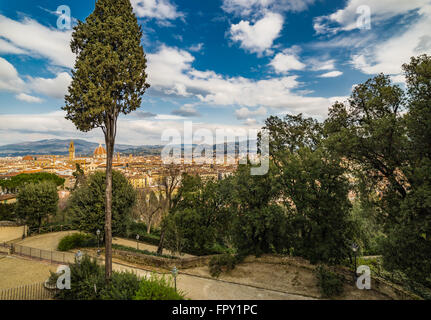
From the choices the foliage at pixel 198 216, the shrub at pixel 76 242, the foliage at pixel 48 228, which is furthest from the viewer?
the foliage at pixel 48 228

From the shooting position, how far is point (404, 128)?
8828 millimetres

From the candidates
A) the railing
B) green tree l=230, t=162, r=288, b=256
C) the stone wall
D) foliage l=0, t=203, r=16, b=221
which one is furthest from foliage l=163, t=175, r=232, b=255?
foliage l=0, t=203, r=16, b=221

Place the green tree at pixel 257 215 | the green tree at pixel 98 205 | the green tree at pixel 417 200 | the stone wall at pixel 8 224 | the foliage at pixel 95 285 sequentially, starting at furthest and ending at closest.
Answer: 1. the stone wall at pixel 8 224
2. the green tree at pixel 98 205
3. the green tree at pixel 257 215
4. the green tree at pixel 417 200
5. the foliage at pixel 95 285

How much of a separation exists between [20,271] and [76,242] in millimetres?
5120

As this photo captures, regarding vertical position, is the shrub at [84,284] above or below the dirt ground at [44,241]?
above

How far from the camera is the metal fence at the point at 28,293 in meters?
8.46

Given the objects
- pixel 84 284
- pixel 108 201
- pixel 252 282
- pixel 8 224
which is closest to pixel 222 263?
pixel 252 282

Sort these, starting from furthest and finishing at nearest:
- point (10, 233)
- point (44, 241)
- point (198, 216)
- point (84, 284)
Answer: point (10, 233) → point (44, 241) → point (198, 216) → point (84, 284)

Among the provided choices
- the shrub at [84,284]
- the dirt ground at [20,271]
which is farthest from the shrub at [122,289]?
the dirt ground at [20,271]

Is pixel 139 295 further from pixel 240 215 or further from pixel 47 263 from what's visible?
pixel 47 263

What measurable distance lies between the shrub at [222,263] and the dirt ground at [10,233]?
22249mm

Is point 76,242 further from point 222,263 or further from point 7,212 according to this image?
point 7,212

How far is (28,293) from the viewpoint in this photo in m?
8.63

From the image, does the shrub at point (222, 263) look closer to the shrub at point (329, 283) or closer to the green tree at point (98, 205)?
the shrub at point (329, 283)
